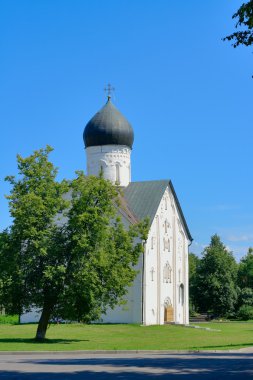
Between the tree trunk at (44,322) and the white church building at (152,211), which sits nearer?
the tree trunk at (44,322)

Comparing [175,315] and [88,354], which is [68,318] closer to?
[88,354]

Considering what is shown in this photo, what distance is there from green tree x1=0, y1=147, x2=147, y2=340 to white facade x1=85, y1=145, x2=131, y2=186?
72.3ft

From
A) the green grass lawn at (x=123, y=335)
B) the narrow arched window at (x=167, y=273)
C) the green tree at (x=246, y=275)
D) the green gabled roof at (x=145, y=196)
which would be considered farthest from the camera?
the green tree at (x=246, y=275)

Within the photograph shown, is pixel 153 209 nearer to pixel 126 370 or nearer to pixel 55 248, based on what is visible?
pixel 55 248

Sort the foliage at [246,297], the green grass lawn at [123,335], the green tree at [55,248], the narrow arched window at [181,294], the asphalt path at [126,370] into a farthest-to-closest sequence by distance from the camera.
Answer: the foliage at [246,297] → the narrow arched window at [181,294] → the green grass lawn at [123,335] → the green tree at [55,248] → the asphalt path at [126,370]

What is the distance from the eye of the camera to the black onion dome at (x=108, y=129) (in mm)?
51938

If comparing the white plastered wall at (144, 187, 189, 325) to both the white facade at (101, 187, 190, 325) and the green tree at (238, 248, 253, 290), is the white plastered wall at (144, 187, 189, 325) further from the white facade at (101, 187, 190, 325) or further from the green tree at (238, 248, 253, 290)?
the green tree at (238, 248, 253, 290)

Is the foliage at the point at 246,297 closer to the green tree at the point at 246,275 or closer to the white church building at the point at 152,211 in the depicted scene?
the green tree at the point at 246,275

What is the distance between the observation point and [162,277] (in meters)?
49.3

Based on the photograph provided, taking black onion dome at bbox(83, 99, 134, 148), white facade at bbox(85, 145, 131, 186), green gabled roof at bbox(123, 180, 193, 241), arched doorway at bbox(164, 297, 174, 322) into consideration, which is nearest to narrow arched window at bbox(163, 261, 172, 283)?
arched doorway at bbox(164, 297, 174, 322)

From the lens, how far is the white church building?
48.2 m

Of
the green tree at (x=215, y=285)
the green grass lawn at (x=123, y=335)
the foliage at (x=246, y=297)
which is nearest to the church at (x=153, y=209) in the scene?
the green grass lawn at (x=123, y=335)

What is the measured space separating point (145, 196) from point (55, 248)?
22.7 metres

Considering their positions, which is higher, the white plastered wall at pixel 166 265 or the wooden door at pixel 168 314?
the white plastered wall at pixel 166 265
